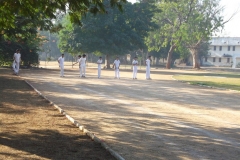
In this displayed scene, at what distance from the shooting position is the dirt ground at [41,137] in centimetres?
705

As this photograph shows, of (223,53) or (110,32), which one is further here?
(223,53)

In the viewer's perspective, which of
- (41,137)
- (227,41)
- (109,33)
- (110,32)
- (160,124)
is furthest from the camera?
(227,41)

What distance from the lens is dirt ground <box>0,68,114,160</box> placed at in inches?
277

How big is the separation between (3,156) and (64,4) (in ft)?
15.2

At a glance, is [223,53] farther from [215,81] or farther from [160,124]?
[160,124]

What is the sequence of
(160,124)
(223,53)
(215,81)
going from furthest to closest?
(223,53) → (215,81) → (160,124)

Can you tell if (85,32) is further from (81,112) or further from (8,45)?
(81,112)

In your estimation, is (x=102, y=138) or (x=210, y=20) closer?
(x=102, y=138)

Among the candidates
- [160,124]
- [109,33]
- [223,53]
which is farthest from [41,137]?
[223,53]

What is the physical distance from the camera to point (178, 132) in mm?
9344

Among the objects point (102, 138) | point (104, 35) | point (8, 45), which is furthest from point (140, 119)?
point (104, 35)

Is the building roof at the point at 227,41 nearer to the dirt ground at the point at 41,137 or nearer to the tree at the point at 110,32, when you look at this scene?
the tree at the point at 110,32

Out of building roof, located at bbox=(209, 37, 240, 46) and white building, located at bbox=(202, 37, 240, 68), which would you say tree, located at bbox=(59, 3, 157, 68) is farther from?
building roof, located at bbox=(209, 37, 240, 46)

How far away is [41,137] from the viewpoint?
8.48 meters
